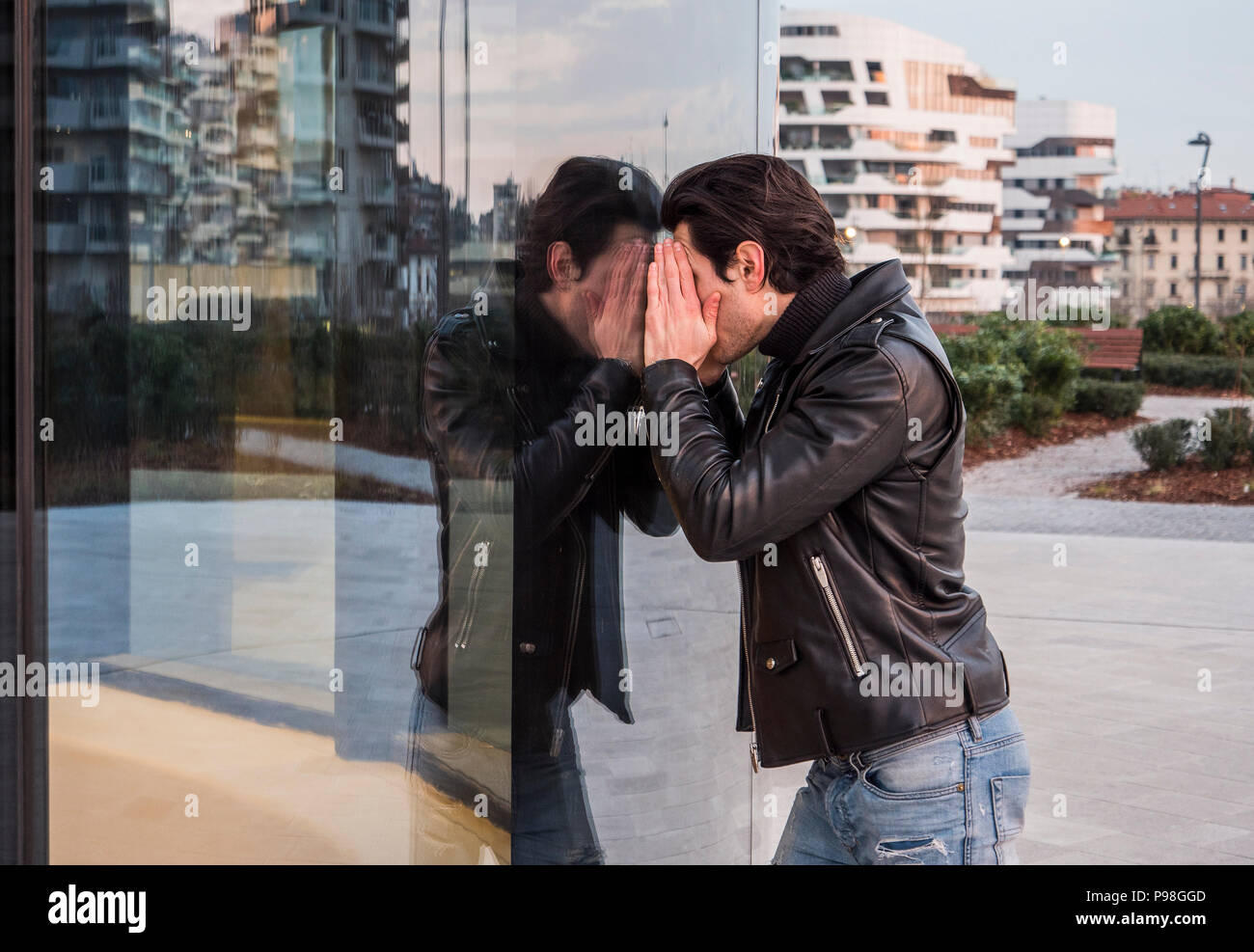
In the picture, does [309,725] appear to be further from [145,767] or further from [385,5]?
[385,5]

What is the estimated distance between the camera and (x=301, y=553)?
2691 mm

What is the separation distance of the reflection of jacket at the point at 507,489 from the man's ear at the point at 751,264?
1.56 feet

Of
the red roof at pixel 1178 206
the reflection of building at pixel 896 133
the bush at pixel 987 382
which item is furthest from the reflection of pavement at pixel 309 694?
the reflection of building at pixel 896 133

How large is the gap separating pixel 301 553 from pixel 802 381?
3.54 ft

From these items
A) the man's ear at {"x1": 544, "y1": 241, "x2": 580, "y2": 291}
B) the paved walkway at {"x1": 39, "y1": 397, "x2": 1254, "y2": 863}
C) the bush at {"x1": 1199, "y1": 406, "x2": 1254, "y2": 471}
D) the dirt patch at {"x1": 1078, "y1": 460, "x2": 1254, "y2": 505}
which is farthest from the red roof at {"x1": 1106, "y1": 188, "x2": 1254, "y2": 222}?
the man's ear at {"x1": 544, "y1": 241, "x2": 580, "y2": 291}

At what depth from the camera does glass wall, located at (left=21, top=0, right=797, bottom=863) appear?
2.63 metres

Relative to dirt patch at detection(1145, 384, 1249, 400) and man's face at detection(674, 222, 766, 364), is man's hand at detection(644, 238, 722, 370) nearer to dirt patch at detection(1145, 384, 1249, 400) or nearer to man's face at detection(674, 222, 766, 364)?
man's face at detection(674, 222, 766, 364)

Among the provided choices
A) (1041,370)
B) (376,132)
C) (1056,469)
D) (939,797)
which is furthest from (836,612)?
(1041,370)

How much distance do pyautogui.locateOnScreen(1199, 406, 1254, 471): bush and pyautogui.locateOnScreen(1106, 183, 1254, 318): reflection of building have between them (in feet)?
38.8

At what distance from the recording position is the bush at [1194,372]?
26359 millimetres

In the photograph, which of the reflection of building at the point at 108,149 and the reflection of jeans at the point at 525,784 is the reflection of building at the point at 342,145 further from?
the reflection of jeans at the point at 525,784

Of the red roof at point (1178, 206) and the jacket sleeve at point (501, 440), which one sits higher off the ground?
the red roof at point (1178, 206)

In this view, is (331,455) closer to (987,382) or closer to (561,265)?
(561,265)
